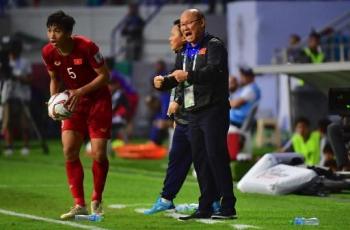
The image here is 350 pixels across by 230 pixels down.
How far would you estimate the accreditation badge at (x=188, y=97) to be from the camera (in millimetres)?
12344

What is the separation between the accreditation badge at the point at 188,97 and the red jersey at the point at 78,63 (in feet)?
3.13

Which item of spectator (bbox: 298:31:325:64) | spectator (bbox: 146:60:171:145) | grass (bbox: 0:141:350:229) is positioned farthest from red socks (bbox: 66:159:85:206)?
spectator (bbox: 298:31:325:64)

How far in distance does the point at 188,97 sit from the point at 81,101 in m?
1.18

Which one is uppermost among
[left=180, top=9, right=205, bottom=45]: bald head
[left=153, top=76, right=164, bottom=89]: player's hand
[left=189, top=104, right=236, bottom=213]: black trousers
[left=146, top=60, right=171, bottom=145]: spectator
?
[left=180, top=9, right=205, bottom=45]: bald head

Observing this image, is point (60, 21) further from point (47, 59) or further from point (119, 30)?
point (119, 30)

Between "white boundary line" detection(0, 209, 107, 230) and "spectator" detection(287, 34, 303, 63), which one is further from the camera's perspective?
"spectator" detection(287, 34, 303, 63)

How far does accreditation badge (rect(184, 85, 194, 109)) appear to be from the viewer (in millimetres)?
12344

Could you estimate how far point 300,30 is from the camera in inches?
1213

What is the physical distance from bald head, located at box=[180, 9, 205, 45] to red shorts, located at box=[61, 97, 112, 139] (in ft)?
4.05

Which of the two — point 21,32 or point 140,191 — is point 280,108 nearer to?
point 21,32

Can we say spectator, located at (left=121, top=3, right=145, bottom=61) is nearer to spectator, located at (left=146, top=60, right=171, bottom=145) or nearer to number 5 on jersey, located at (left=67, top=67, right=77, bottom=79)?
spectator, located at (left=146, top=60, right=171, bottom=145)

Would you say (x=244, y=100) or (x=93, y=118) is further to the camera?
(x=244, y=100)

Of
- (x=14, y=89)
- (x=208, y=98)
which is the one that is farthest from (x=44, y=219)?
(x=14, y=89)

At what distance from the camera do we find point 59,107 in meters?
12.8
